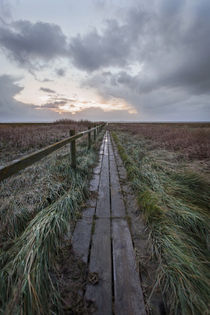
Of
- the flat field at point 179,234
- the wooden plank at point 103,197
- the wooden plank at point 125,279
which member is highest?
the flat field at point 179,234

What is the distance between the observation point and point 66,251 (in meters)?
1.49

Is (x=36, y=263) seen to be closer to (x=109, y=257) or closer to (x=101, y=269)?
(x=101, y=269)

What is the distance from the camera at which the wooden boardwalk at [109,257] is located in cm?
107

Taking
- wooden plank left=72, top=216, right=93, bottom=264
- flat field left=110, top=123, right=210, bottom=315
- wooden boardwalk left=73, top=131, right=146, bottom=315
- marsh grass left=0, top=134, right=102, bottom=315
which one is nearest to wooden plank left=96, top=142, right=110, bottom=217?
wooden boardwalk left=73, top=131, right=146, bottom=315

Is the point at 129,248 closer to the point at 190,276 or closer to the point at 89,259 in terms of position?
the point at 89,259

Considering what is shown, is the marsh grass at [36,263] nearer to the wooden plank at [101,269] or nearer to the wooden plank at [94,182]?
the wooden plank at [101,269]

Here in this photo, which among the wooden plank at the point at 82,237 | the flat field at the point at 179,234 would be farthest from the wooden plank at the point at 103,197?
the flat field at the point at 179,234

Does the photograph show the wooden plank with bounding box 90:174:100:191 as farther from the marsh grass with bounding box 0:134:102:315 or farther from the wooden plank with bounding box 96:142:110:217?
the marsh grass with bounding box 0:134:102:315

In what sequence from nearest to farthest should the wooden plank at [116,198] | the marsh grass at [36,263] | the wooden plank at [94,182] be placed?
the marsh grass at [36,263] < the wooden plank at [116,198] < the wooden plank at [94,182]

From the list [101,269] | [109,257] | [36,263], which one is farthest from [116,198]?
[36,263]

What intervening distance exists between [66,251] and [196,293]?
4.22 ft

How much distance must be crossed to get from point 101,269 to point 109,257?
6.3 inches

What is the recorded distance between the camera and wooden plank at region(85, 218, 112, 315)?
3.47 feet

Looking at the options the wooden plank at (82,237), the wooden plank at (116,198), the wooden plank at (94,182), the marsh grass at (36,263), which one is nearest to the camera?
the marsh grass at (36,263)
